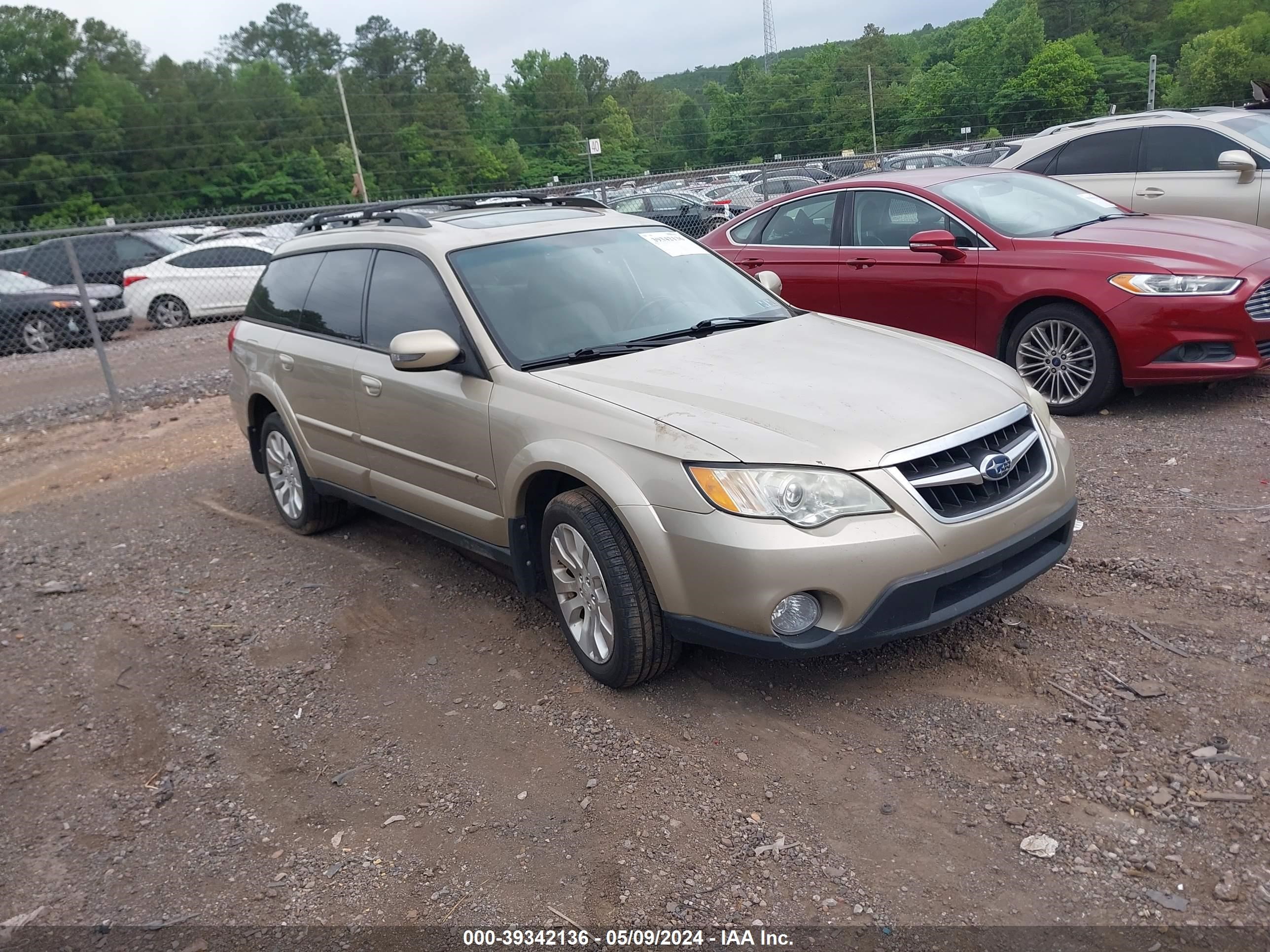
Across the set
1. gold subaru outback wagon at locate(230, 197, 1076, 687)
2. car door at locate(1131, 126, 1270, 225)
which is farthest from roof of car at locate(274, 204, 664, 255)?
car door at locate(1131, 126, 1270, 225)

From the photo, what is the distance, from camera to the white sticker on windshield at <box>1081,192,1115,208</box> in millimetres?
7590

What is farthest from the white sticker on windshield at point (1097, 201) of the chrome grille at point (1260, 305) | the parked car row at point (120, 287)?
the parked car row at point (120, 287)

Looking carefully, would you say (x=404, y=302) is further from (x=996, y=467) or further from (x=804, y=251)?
(x=804, y=251)

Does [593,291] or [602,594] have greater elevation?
[593,291]

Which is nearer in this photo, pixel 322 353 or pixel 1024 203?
pixel 322 353

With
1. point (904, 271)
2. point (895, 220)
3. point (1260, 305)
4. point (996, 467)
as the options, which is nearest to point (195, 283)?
point (895, 220)

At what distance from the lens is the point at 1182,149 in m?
9.35

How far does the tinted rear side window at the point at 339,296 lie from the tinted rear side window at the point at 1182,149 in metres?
7.77

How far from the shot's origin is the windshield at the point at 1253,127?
9.16m

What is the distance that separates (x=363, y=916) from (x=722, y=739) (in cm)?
129

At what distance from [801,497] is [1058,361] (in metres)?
4.13

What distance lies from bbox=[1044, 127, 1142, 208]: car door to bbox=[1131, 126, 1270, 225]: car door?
3.3 inches

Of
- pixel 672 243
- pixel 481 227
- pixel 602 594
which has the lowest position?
pixel 602 594

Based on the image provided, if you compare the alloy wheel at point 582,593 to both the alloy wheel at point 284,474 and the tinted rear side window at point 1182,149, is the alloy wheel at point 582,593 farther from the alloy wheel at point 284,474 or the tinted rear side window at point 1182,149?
the tinted rear side window at point 1182,149
